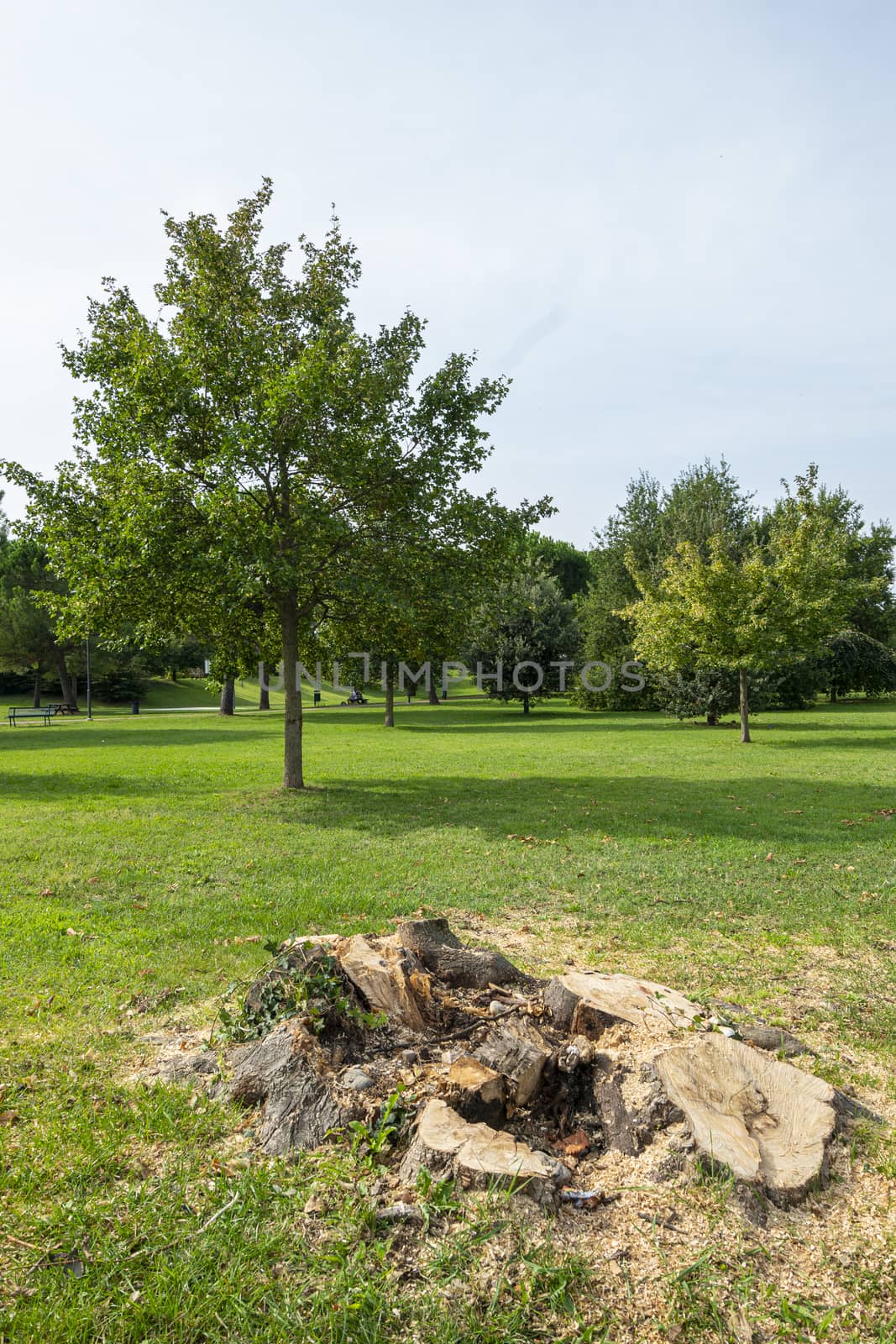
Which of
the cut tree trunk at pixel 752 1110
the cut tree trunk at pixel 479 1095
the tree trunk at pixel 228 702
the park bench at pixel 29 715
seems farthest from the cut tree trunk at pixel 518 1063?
the tree trunk at pixel 228 702

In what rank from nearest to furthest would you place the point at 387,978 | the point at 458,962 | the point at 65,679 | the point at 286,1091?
the point at 286,1091 → the point at 387,978 → the point at 458,962 → the point at 65,679

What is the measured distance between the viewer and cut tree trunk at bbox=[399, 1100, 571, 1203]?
105 inches

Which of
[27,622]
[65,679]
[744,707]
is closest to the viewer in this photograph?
[744,707]

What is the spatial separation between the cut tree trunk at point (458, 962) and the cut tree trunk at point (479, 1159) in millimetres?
1391

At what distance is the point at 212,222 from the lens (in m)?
13.1

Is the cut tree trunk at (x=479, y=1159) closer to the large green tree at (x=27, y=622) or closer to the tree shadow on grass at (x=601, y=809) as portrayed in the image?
the tree shadow on grass at (x=601, y=809)

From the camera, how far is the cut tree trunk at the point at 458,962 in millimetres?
4344

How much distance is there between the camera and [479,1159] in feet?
8.90

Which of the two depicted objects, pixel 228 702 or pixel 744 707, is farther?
pixel 228 702

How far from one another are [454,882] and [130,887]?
124 inches

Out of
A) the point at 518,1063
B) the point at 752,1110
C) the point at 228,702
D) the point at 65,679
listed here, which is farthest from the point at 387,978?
the point at 65,679

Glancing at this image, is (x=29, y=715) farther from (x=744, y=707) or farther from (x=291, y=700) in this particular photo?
(x=744, y=707)

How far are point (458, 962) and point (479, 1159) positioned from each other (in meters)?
1.70

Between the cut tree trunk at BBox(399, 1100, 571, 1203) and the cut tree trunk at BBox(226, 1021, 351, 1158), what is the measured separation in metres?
0.41
